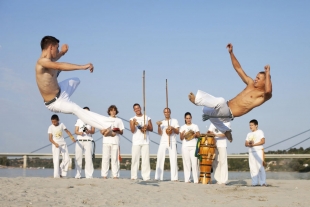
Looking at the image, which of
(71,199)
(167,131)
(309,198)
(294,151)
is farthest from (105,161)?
(294,151)

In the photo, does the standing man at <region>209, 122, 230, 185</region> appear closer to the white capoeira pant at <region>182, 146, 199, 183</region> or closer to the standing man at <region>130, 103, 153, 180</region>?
the white capoeira pant at <region>182, 146, 199, 183</region>

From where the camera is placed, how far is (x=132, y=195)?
942 centimetres

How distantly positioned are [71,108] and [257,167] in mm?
6794

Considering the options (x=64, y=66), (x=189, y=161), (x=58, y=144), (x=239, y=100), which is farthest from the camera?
(x=189, y=161)

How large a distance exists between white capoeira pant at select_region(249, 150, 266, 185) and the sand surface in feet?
5.27

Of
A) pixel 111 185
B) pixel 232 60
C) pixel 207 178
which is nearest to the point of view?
pixel 232 60

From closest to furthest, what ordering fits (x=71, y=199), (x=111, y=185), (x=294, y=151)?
(x=71, y=199) < (x=111, y=185) < (x=294, y=151)

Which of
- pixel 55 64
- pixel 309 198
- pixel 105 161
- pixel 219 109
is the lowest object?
pixel 309 198

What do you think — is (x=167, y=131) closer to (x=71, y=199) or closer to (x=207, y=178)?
(x=207, y=178)

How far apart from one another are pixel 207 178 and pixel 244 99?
15.1 feet

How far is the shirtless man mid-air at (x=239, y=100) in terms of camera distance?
9.16m

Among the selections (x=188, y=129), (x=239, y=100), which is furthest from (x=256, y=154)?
(x=239, y=100)

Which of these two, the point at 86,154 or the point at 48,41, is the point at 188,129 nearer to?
the point at 86,154

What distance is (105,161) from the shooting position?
543 inches
